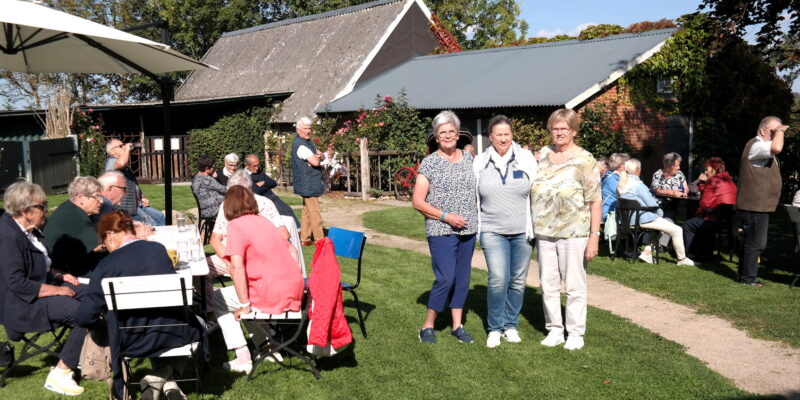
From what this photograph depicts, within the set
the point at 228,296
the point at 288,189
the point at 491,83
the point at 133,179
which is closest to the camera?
the point at 228,296

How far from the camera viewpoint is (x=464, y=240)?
5562mm

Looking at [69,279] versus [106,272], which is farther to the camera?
[69,279]

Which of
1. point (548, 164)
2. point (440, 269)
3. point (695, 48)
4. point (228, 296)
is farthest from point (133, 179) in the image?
point (695, 48)

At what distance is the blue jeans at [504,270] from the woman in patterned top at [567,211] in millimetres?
169

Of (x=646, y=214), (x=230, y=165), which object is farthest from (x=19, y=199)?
(x=646, y=214)

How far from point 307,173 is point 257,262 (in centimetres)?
499

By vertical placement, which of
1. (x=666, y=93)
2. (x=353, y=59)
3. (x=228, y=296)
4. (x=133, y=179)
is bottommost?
(x=228, y=296)

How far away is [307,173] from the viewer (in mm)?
9828

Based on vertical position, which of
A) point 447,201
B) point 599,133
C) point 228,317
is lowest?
point 228,317

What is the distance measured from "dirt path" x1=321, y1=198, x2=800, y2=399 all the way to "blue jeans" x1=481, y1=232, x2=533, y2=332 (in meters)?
1.53

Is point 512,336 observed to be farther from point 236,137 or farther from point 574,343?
point 236,137

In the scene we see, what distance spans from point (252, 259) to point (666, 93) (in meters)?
16.1

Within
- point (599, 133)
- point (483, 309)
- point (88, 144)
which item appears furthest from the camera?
point (88, 144)

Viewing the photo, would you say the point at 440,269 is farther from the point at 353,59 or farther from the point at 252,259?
the point at 353,59
